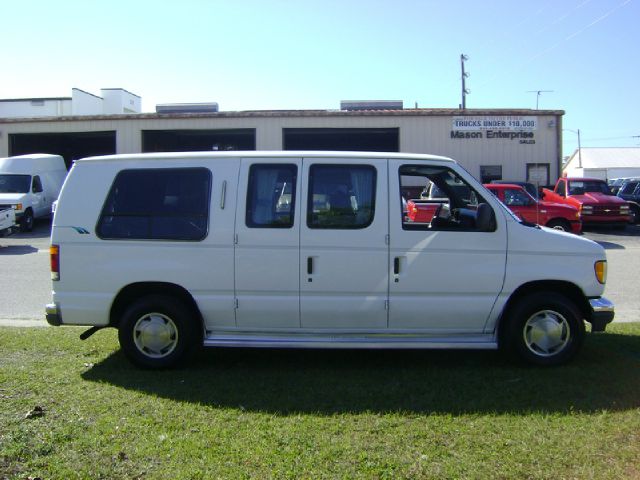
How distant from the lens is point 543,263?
5496 millimetres

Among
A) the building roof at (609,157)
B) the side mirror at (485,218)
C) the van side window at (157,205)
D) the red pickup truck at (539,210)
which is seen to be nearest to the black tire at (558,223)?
the red pickup truck at (539,210)

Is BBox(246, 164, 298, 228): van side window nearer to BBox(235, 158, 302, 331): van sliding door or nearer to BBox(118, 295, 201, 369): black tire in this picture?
BBox(235, 158, 302, 331): van sliding door

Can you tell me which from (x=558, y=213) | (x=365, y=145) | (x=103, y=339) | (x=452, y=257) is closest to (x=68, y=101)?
(x=365, y=145)

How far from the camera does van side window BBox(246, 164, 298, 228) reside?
552 centimetres

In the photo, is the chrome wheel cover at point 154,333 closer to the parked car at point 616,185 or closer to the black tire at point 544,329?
the black tire at point 544,329

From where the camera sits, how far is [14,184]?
22.8m

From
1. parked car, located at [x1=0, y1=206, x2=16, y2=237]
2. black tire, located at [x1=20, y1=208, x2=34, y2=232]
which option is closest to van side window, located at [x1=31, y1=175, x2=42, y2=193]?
A: black tire, located at [x1=20, y1=208, x2=34, y2=232]

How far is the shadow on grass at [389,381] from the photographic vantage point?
Result: 4719 millimetres

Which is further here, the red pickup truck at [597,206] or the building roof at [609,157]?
the building roof at [609,157]

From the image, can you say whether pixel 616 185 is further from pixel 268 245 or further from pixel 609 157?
pixel 609 157

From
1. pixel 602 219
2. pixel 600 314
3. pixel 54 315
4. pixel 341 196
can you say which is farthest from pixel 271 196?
pixel 602 219

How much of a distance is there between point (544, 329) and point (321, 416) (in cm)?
244

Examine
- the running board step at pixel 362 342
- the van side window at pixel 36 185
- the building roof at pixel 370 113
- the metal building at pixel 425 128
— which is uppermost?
the building roof at pixel 370 113

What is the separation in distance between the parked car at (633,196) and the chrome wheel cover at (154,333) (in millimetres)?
22050
